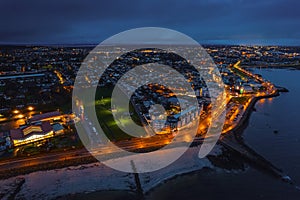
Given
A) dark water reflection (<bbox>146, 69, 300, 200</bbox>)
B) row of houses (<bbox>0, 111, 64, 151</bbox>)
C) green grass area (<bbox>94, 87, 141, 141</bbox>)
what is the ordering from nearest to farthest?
1. dark water reflection (<bbox>146, 69, 300, 200</bbox>)
2. row of houses (<bbox>0, 111, 64, 151</bbox>)
3. green grass area (<bbox>94, 87, 141, 141</bbox>)

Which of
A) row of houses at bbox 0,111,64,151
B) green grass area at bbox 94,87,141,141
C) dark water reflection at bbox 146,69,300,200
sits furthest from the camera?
green grass area at bbox 94,87,141,141

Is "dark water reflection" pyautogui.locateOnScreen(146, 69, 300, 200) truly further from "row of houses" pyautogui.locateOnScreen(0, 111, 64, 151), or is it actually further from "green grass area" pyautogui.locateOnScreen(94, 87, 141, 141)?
"row of houses" pyautogui.locateOnScreen(0, 111, 64, 151)

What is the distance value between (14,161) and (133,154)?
278cm

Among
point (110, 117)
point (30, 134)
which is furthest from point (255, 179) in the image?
point (30, 134)

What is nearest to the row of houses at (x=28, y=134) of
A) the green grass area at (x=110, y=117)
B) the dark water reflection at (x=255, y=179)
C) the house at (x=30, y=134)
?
the house at (x=30, y=134)

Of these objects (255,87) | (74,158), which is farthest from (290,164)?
(255,87)

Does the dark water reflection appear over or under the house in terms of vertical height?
under

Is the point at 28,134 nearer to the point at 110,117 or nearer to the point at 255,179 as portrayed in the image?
the point at 110,117

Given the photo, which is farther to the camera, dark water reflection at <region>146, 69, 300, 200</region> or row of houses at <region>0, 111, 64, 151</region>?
row of houses at <region>0, 111, 64, 151</region>

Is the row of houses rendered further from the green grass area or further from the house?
the green grass area

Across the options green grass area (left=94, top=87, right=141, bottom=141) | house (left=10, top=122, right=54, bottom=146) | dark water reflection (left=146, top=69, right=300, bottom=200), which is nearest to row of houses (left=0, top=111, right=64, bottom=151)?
house (left=10, top=122, right=54, bottom=146)

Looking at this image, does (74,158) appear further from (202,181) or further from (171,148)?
(202,181)

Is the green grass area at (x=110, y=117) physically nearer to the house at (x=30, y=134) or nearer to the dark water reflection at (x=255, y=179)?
the house at (x=30, y=134)

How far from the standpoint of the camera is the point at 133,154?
556cm
